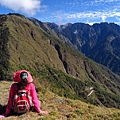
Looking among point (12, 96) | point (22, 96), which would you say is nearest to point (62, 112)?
point (22, 96)

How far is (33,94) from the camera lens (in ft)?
37.1

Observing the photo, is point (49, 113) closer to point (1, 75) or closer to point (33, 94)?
point (33, 94)

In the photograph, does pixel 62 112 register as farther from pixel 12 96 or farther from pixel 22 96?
pixel 12 96

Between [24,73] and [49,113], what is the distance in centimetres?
266

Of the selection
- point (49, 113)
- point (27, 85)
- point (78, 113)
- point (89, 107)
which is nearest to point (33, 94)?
point (27, 85)

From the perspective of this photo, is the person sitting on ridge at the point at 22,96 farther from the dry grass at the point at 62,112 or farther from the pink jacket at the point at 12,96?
the dry grass at the point at 62,112

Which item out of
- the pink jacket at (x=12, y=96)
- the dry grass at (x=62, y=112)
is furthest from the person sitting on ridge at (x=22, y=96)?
the dry grass at (x=62, y=112)

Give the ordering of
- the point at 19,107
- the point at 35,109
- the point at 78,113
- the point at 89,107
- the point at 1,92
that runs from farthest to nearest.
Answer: the point at 1,92, the point at 89,107, the point at 78,113, the point at 35,109, the point at 19,107

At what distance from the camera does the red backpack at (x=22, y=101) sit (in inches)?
415

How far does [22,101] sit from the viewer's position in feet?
34.6

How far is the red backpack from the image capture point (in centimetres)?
1053

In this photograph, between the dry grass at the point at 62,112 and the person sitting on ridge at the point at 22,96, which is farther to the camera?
the dry grass at the point at 62,112

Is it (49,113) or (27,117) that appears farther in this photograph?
(49,113)

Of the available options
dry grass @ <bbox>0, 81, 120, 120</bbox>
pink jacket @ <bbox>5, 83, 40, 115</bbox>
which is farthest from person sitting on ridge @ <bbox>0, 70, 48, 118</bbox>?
dry grass @ <bbox>0, 81, 120, 120</bbox>
